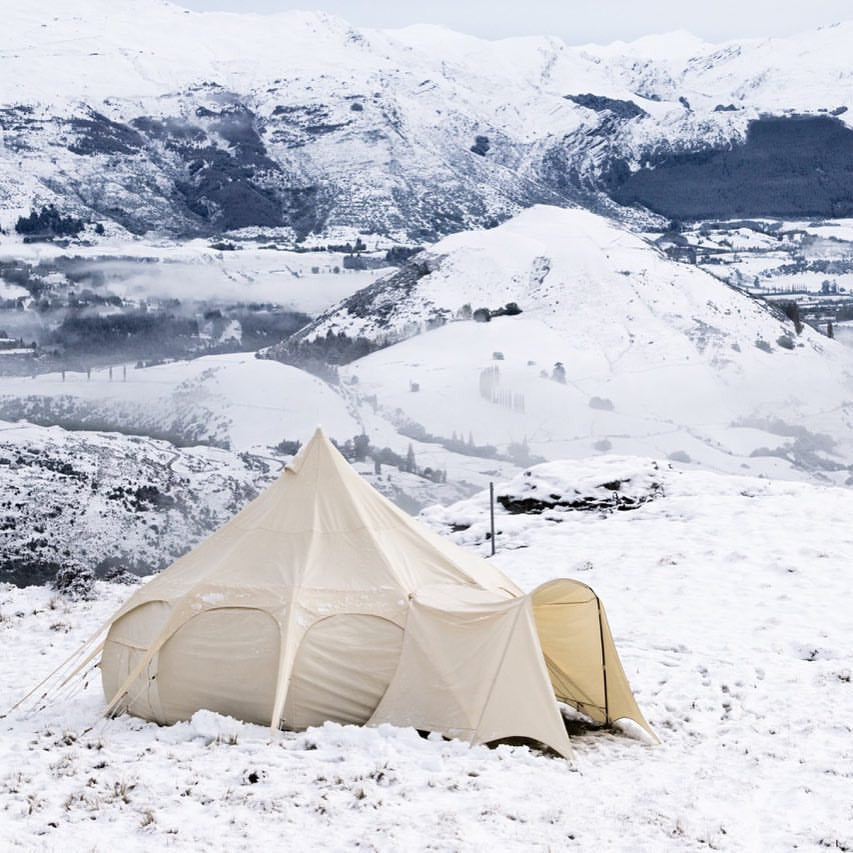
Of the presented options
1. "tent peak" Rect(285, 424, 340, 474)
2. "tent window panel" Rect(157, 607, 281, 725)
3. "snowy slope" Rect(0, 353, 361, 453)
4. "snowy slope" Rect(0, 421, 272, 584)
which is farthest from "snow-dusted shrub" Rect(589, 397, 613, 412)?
"tent window panel" Rect(157, 607, 281, 725)

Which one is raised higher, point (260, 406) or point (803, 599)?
point (803, 599)

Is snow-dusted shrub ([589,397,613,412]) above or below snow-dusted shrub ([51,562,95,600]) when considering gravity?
below

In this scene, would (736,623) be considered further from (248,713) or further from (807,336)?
(807,336)

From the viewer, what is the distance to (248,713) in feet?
47.1

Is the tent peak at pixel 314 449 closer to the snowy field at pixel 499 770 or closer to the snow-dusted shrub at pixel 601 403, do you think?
the snowy field at pixel 499 770

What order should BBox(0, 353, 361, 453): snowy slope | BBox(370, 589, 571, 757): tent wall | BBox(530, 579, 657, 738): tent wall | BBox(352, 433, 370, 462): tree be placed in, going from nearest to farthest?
BBox(370, 589, 571, 757): tent wall < BBox(530, 579, 657, 738): tent wall < BBox(352, 433, 370, 462): tree < BBox(0, 353, 361, 453): snowy slope

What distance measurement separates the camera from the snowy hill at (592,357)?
122 meters

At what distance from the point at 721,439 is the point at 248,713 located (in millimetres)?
135487

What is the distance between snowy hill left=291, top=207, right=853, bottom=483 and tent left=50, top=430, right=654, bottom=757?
343 ft

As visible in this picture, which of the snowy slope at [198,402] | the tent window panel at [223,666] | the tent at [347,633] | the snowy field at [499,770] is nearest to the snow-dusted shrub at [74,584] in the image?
the snowy field at [499,770]

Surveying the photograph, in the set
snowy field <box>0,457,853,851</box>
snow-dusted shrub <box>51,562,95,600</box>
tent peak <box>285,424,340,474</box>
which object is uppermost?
tent peak <box>285,424,340,474</box>

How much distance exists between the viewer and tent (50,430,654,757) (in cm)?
1408

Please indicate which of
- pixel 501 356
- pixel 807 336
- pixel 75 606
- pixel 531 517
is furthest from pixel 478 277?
pixel 75 606

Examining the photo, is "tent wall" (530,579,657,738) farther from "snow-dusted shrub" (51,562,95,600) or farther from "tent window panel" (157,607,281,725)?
"snow-dusted shrub" (51,562,95,600)
